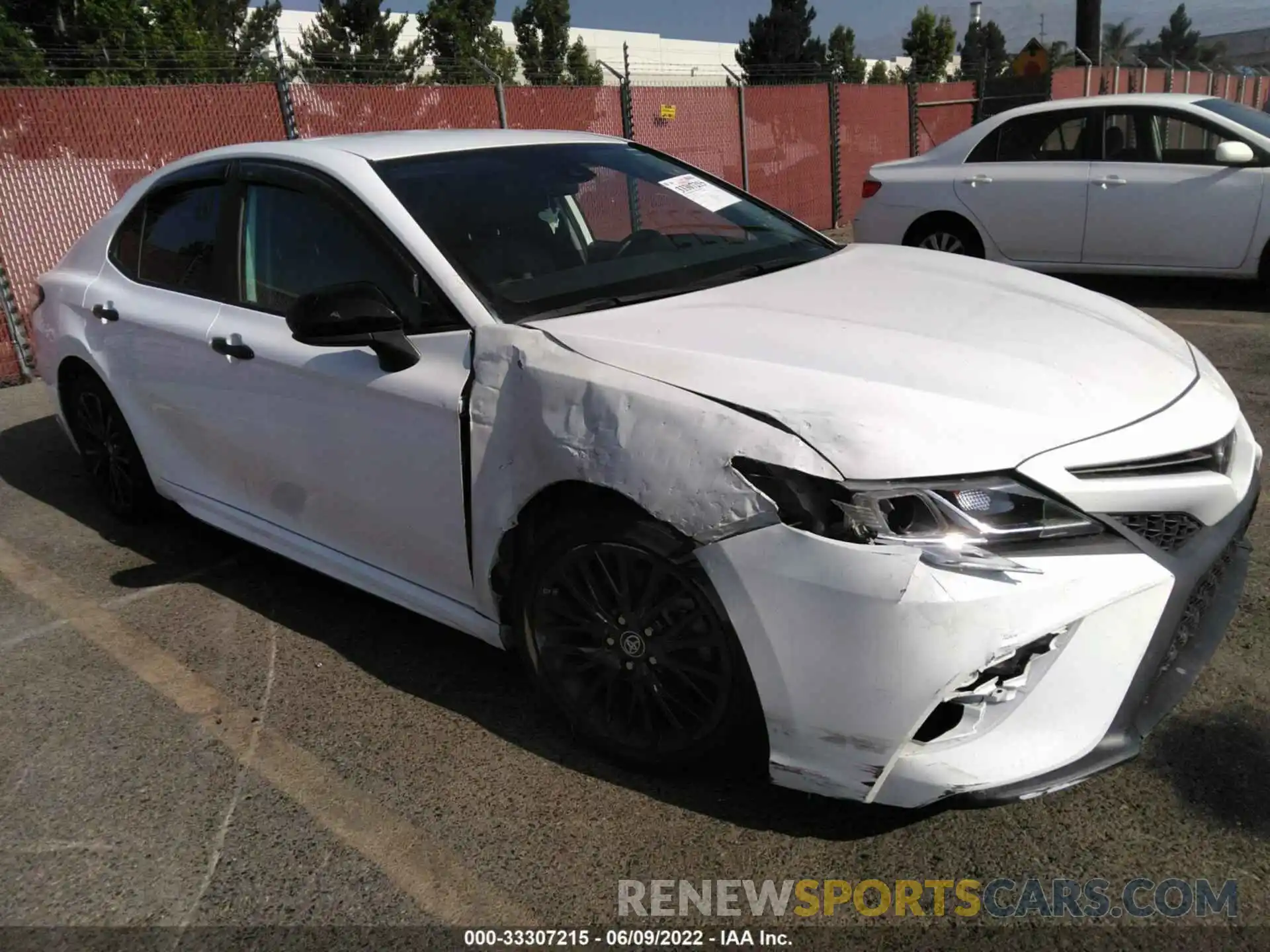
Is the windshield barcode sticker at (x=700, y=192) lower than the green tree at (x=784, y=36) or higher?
lower

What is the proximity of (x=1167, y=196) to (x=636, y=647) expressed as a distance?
22.2ft

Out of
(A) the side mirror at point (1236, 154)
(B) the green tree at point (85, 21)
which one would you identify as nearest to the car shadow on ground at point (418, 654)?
(A) the side mirror at point (1236, 154)

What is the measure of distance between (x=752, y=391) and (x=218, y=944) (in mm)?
1674

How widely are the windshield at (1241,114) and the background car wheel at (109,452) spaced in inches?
294

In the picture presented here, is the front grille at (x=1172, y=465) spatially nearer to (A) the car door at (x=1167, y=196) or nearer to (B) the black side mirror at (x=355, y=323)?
(B) the black side mirror at (x=355, y=323)

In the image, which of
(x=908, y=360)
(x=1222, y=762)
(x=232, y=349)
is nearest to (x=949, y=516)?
(x=908, y=360)

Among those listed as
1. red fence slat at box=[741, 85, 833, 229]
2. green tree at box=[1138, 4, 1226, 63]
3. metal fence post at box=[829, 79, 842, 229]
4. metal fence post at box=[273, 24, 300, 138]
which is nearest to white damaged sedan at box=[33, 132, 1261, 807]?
metal fence post at box=[273, 24, 300, 138]

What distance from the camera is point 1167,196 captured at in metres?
7.52

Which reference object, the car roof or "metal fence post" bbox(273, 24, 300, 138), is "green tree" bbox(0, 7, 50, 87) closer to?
"metal fence post" bbox(273, 24, 300, 138)

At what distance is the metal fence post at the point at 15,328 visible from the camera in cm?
758

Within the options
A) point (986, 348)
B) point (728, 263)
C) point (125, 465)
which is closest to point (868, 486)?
point (986, 348)

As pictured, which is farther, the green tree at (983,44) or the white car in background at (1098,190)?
the green tree at (983,44)

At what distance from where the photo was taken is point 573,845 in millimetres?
2465

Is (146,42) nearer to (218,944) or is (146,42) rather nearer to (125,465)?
(125,465)
